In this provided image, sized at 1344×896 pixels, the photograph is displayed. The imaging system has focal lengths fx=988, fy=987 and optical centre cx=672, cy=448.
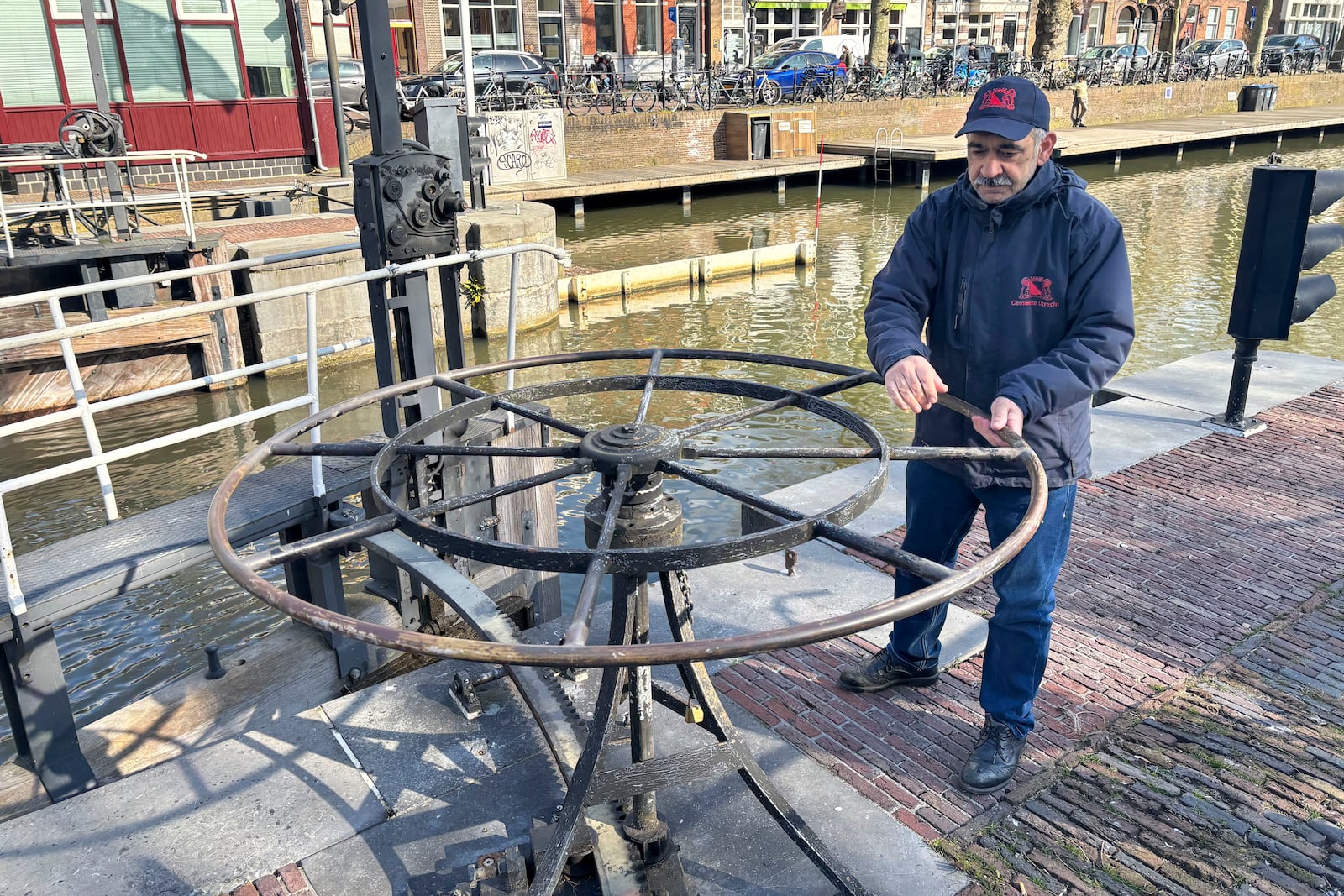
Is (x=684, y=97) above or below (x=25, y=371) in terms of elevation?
above

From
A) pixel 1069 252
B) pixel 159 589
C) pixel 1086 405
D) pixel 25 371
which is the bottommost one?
pixel 159 589

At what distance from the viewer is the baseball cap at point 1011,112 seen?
2.83m

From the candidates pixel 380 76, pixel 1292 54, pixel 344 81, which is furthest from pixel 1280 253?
pixel 1292 54

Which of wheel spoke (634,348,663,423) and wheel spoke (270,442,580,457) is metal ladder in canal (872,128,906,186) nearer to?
wheel spoke (634,348,663,423)

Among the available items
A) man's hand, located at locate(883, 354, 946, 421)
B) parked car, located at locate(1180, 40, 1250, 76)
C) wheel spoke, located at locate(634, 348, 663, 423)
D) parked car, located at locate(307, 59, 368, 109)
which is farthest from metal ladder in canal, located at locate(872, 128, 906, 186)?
man's hand, located at locate(883, 354, 946, 421)

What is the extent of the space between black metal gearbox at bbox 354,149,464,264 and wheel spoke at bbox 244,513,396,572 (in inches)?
91.6

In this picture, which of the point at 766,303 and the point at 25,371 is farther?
the point at 766,303

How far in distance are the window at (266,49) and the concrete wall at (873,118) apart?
7698mm

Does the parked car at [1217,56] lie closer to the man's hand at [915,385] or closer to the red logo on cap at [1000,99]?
the red logo on cap at [1000,99]

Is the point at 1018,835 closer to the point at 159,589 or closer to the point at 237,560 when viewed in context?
the point at 237,560

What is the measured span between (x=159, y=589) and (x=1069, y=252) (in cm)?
644

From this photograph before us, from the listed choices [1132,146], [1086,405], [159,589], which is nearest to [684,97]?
[1132,146]

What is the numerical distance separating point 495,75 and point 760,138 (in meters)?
6.80

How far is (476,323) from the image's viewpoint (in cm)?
1339
